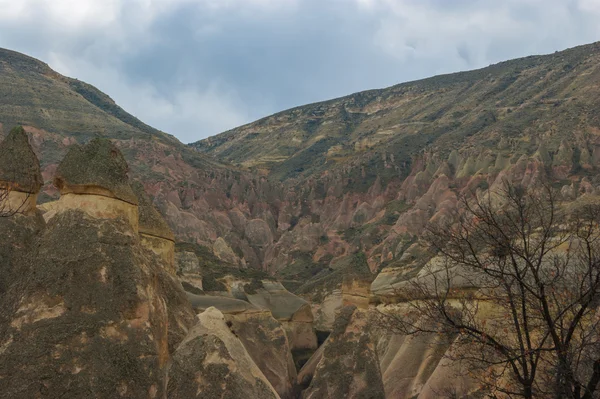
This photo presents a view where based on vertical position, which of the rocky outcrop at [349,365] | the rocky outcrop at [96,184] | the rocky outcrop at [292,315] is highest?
the rocky outcrop at [96,184]

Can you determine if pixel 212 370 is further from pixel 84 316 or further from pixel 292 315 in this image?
pixel 292 315

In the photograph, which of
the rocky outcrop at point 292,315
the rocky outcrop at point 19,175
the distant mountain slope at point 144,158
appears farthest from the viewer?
the distant mountain slope at point 144,158

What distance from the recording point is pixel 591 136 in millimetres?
61281

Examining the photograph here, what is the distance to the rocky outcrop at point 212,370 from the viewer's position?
23.4ft

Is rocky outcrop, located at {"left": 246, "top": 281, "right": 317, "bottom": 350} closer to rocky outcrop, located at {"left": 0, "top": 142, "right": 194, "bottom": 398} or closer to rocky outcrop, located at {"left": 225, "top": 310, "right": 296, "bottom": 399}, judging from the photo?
rocky outcrop, located at {"left": 225, "top": 310, "right": 296, "bottom": 399}

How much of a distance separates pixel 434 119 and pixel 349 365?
317 feet

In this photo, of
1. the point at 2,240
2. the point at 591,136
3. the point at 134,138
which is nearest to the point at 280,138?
the point at 134,138

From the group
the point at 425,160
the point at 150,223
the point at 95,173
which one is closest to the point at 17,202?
the point at 95,173

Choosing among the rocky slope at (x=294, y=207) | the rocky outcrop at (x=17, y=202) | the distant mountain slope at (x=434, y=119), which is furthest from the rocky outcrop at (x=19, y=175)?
the distant mountain slope at (x=434, y=119)

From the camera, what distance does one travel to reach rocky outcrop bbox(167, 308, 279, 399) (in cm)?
713

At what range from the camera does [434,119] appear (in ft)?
347

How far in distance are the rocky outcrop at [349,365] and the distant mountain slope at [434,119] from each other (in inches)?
2131

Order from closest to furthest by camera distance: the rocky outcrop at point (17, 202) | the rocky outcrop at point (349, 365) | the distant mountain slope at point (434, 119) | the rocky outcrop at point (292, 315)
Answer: the rocky outcrop at point (17, 202), the rocky outcrop at point (349, 365), the rocky outcrop at point (292, 315), the distant mountain slope at point (434, 119)

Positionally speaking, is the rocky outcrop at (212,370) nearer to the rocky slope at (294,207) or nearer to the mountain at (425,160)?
the rocky slope at (294,207)
